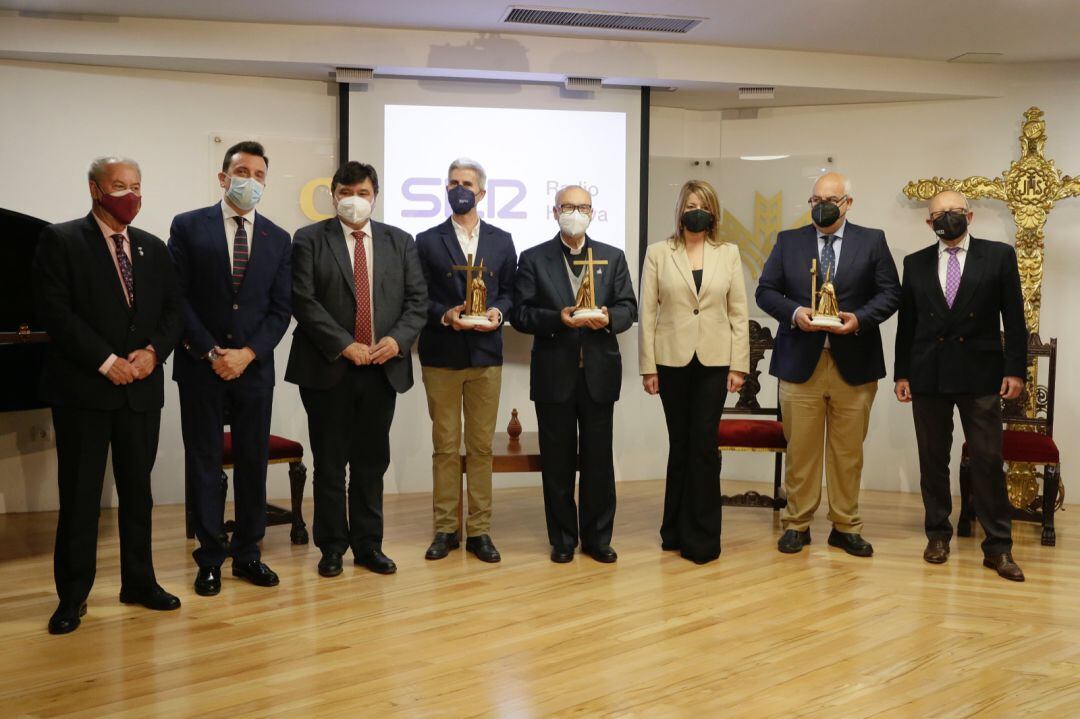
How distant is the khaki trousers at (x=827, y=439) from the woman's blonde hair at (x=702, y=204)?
785 mm

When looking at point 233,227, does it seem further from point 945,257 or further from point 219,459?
point 945,257

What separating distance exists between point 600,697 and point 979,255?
9.54 feet

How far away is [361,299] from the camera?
4.48 meters

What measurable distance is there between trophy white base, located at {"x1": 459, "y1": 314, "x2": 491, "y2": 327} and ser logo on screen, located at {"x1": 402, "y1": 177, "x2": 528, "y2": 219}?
2.05 m

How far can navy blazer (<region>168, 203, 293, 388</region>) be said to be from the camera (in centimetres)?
419

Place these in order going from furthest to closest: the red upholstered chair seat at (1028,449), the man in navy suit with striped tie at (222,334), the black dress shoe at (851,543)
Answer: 1. the red upholstered chair seat at (1028,449)
2. the black dress shoe at (851,543)
3. the man in navy suit with striped tie at (222,334)

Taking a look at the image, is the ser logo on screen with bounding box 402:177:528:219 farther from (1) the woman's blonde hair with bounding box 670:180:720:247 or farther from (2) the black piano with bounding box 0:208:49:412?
(2) the black piano with bounding box 0:208:49:412

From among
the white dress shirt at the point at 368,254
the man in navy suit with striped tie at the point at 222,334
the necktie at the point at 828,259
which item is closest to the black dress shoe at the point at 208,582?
the man in navy suit with striped tie at the point at 222,334

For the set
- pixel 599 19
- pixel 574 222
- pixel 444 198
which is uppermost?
pixel 599 19

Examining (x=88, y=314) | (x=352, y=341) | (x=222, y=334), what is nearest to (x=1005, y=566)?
(x=352, y=341)

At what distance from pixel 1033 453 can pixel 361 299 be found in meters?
3.55

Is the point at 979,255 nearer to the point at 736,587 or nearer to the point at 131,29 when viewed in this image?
the point at 736,587

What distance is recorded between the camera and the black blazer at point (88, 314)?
3740 mm

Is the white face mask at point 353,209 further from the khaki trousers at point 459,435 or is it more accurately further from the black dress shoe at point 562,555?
the black dress shoe at point 562,555
